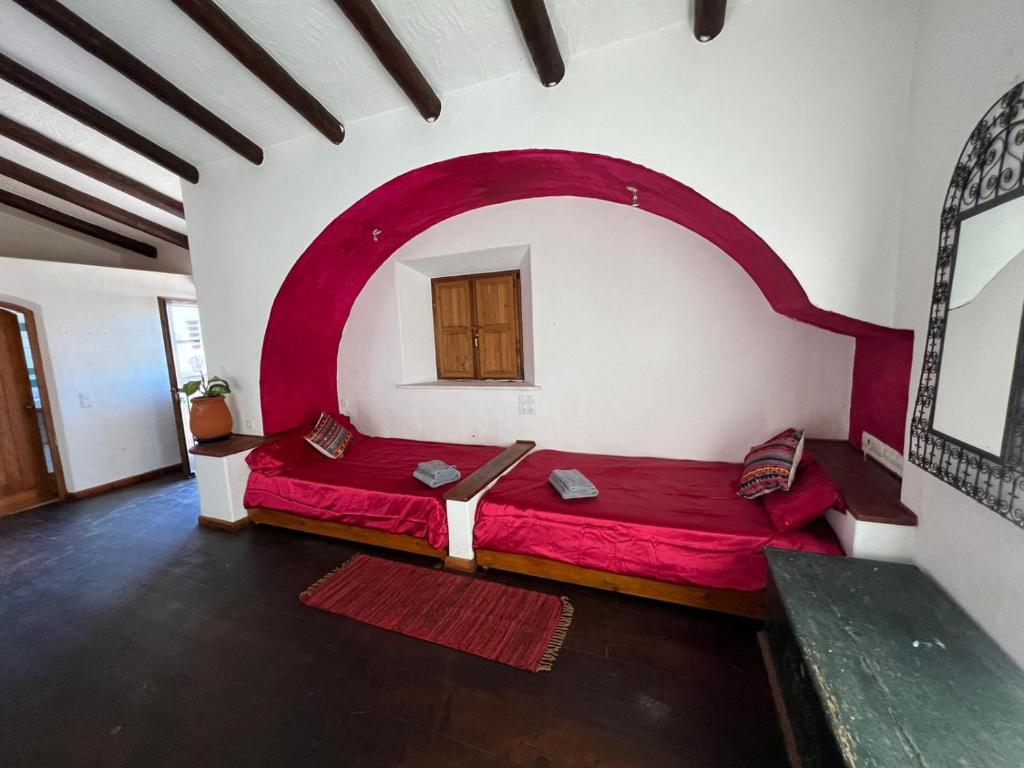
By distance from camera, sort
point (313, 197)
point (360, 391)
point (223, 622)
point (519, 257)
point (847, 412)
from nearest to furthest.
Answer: point (223, 622) → point (847, 412) → point (313, 197) → point (519, 257) → point (360, 391)

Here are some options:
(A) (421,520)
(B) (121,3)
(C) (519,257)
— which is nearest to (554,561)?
(A) (421,520)

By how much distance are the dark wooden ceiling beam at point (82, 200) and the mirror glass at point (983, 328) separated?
226 inches

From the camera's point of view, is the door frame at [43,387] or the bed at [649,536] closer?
the bed at [649,536]

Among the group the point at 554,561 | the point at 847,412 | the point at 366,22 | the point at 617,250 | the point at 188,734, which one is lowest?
the point at 188,734

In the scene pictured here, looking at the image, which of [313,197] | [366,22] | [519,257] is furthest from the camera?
[519,257]

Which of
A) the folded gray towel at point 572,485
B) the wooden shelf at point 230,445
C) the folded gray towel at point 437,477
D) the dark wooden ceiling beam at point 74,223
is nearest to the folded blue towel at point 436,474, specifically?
the folded gray towel at point 437,477

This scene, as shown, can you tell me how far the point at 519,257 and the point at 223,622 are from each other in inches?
116

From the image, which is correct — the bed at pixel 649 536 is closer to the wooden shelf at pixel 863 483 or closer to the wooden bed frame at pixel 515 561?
the wooden bed frame at pixel 515 561

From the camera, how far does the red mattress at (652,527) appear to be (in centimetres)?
181

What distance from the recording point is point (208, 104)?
254cm

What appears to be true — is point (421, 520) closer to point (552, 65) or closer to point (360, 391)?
point (360, 391)

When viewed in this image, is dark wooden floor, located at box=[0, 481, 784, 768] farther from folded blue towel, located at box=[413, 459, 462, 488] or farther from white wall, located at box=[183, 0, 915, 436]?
white wall, located at box=[183, 0, 915, 436]

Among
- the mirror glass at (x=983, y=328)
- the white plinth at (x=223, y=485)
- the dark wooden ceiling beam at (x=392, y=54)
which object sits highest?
the dark wooden ceiling beam at (x=392, y=54)

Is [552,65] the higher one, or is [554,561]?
[552,65]
